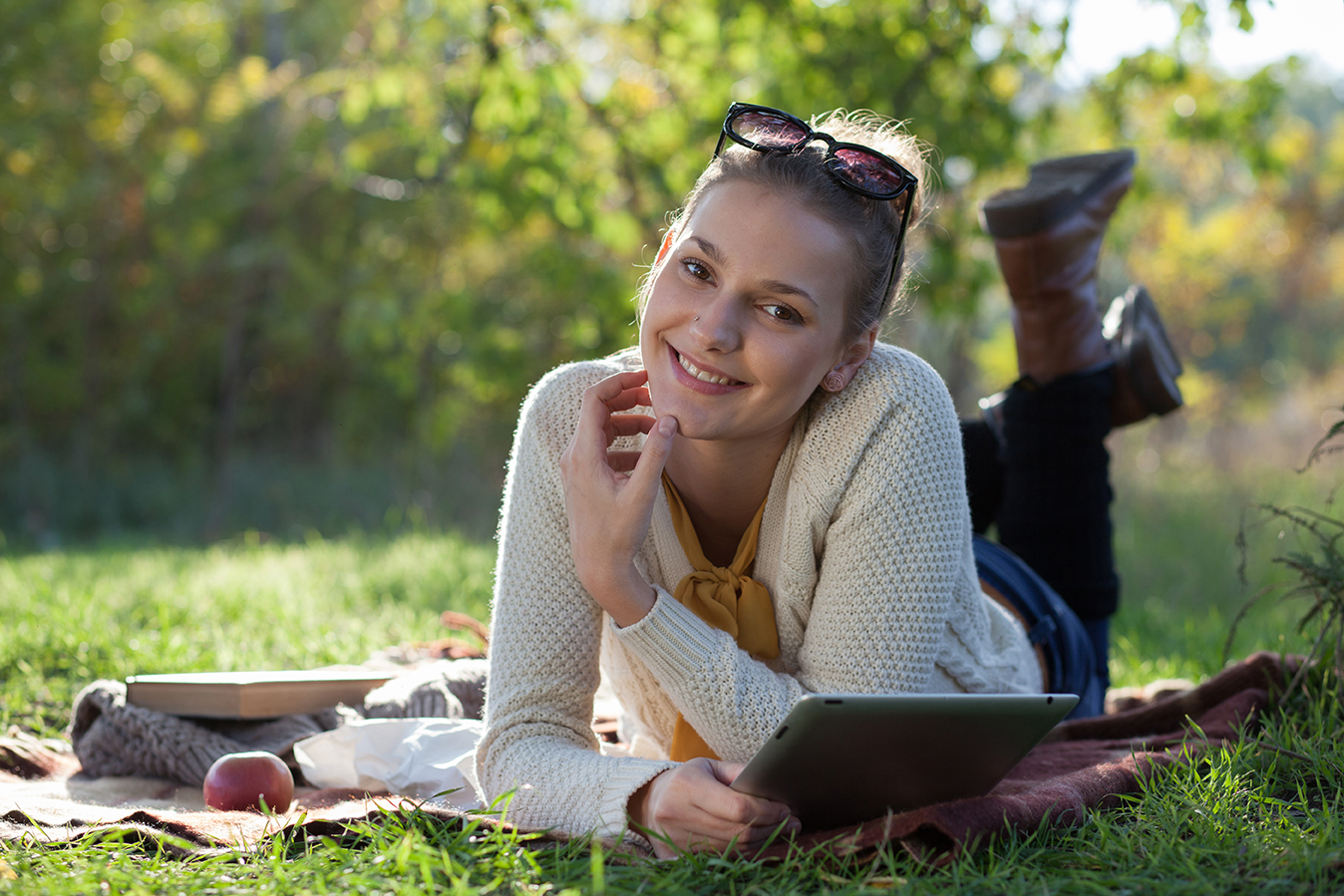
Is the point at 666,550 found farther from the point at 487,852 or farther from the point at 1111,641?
the point at 1111,641

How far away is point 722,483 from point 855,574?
0.38 m

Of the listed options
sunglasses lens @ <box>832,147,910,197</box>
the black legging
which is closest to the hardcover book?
sunglasses lens @ <box>832,147,910,197</box>

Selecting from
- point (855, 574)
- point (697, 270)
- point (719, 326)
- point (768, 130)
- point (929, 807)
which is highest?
point (768, 130)

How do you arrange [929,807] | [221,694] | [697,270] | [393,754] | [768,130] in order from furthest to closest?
[221,694]
[393,754]
[768,130]
[697,270]
[929,807]

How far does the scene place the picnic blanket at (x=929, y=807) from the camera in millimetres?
1819

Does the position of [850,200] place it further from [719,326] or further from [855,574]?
[855,574]

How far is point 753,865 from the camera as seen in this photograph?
1727mm

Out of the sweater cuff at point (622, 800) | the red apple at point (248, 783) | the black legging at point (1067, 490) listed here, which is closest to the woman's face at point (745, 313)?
the sweater cuff at point (622, 800)

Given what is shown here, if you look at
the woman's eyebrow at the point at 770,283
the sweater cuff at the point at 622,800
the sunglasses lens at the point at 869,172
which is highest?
the sunglasses lens at the point at 869,172

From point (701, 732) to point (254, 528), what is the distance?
8595 mm

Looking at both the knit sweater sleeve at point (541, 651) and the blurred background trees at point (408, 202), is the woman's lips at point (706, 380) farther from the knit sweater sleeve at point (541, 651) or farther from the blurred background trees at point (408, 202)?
the blurred background trees at point (408, 202)

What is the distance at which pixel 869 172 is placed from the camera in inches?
87.1

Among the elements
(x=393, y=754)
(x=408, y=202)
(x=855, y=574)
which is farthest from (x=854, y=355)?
(x=408, y=202)

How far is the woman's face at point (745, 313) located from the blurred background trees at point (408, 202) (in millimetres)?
3564
